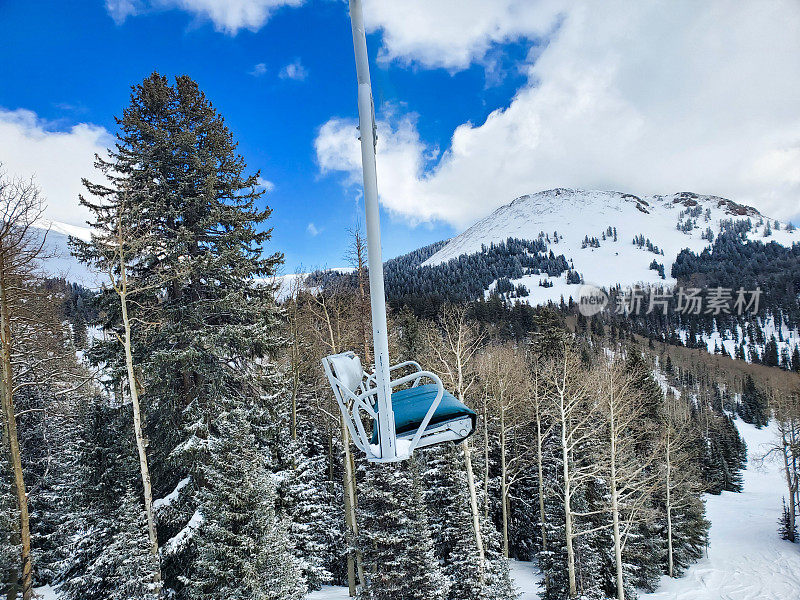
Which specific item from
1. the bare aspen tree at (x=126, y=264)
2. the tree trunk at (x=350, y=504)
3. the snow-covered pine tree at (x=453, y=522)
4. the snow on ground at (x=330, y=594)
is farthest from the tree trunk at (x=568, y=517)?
the bare aspen tree at (x=126, y=264)

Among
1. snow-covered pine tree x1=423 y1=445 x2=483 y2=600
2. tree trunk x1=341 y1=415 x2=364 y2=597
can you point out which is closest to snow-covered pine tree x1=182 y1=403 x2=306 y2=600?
tree trunk x1=341 y1=415 x2=364 y2=597

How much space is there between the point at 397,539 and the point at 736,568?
22968 mm

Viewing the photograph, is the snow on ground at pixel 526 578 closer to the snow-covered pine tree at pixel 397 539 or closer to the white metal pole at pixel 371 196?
the snow-covered pine tree at pixel 397 539

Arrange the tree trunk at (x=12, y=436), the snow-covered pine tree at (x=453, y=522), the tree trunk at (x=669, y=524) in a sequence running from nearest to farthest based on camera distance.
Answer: the tree trunk at (x=12, y=436) < the snow-covered pine tree at (x=453, y=522) < the tree trunk at (x=669, y=524)

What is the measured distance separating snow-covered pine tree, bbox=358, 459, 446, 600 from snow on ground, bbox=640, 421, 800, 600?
1406cm

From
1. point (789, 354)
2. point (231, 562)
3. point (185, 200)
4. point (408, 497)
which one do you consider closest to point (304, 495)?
point (408, 497)

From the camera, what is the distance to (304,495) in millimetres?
16562

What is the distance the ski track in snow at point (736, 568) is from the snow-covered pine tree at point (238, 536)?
6.82 metres

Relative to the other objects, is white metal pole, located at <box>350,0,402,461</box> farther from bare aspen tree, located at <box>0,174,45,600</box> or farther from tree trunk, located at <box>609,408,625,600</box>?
tree trunk, located at <box>609,408,625,600</box>

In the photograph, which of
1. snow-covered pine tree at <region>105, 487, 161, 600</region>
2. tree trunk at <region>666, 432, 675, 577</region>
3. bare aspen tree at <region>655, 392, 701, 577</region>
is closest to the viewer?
snow-covered pine tree at <region>105, 487, 161, 600</region>

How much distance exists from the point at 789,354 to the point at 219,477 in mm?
145533

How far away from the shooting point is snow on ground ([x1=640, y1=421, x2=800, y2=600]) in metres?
19.2

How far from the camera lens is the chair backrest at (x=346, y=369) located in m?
2.88

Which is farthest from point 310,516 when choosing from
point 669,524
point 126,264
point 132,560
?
point 669,524
